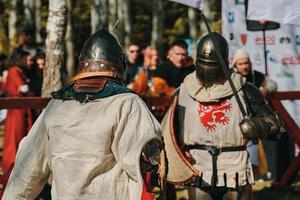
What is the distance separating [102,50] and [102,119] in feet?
1.28

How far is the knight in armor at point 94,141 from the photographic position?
4.09m

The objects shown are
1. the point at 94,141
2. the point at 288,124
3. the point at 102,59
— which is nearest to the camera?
the point at 94,141

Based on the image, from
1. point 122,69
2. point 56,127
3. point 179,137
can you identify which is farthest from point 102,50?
point 179,137

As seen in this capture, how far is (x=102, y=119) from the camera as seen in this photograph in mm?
4113

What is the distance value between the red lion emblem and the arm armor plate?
0.16 meters

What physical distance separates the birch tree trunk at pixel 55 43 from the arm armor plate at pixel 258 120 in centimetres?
412

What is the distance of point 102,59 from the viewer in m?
4.26

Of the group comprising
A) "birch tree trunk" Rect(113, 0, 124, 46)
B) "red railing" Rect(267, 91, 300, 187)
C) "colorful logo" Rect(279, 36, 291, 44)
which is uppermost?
"birch tree trunk" Rect(113, 0, 124, 46)

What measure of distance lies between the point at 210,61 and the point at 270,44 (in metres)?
4.49

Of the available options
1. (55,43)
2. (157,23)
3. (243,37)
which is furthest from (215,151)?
(157,23)

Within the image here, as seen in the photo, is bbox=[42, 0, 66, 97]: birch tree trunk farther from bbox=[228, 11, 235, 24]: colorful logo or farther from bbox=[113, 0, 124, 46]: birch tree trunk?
bbox=[228, 11, 235, 24]: colorful logo

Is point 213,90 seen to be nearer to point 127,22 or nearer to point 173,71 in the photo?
point 173,71

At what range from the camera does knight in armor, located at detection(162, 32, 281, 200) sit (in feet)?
19.2

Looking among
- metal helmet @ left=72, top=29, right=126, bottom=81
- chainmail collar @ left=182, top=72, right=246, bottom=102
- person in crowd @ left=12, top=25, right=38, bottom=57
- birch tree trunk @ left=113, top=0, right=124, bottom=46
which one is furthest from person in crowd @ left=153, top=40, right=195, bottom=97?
metal helmet @ left=72, top=29, right=126, bottom=81
